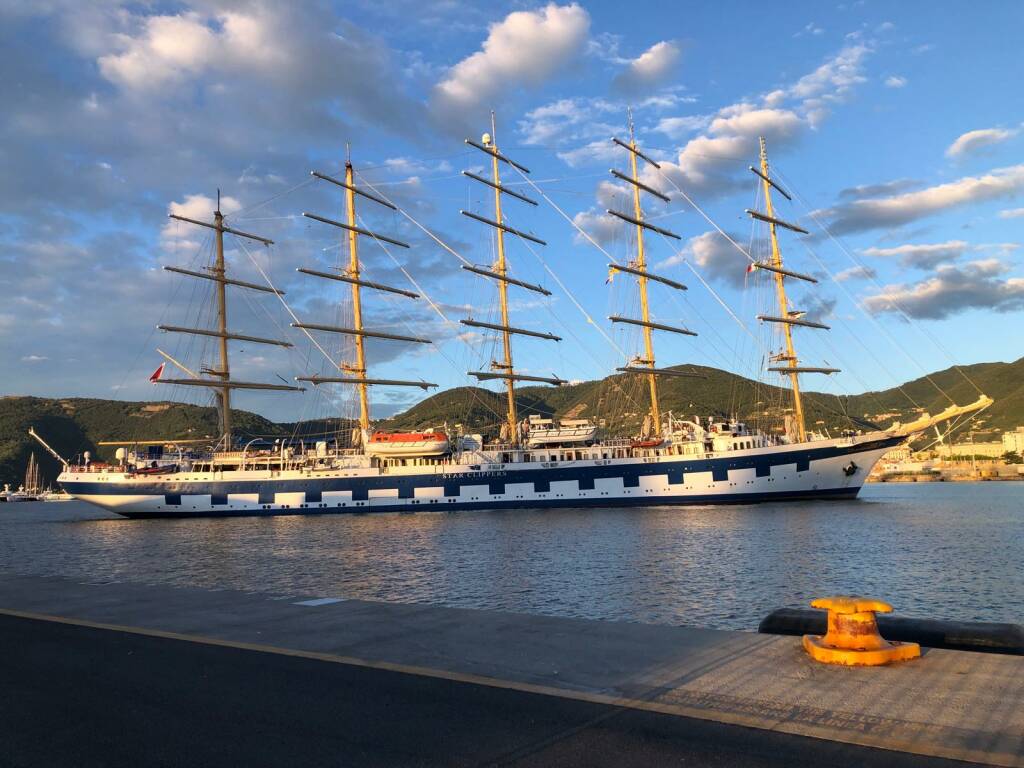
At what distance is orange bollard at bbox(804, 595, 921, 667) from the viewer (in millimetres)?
6051

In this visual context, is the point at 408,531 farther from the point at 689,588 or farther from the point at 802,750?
the point at 802,750

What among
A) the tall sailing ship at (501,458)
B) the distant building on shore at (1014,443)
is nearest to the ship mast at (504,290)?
the tall sailing ship at (501,458)

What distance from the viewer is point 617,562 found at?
22391 mm

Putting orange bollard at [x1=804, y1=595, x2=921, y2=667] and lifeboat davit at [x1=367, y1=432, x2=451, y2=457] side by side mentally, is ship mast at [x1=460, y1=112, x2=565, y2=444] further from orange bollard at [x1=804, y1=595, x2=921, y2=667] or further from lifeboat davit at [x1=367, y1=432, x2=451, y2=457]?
orange bollard at [x1=804, y1=595, x2=921, y2=667]

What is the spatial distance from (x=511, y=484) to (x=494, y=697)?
170 feet

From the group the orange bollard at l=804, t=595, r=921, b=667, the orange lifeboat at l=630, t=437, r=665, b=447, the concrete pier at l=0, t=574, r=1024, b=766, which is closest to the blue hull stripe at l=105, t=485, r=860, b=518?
the orange lifeboat at l=630, t=437, r=665, b=447

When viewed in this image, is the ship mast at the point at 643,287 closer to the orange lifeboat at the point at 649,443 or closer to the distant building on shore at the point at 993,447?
the orange lifeboat at the point at 649,443

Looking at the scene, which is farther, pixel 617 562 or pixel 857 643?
pixel 617 562

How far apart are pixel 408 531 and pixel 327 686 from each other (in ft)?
112

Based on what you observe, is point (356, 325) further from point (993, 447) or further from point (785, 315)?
point (993, 447)

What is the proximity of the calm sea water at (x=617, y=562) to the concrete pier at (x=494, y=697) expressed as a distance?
6.04 m

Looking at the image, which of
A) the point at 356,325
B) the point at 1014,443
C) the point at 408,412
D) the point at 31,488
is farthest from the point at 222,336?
the point at 1014,443

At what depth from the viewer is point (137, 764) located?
14.6 feet

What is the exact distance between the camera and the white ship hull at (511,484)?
52.7 m
